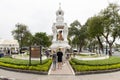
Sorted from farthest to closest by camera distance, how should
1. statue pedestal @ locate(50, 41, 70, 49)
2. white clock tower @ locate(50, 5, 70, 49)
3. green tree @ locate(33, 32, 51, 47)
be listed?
green tree @ locate(33, 32, 51, 47) → white clock tower @ locate(50, 5, 70, 49) → statue pedestal @ locate(50, 41, 70, 49)

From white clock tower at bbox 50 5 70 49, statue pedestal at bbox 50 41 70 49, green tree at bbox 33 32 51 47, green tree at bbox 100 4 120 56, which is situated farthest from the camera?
green tree at bbox 33 32 51 47

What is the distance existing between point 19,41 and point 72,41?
2357 cm

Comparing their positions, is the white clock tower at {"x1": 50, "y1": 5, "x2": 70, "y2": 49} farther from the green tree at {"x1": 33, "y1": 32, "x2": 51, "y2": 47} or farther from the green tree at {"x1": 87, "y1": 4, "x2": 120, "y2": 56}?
the green tree at {"x1": 33, "y1": 32, "x2": 51, "y2": 47}

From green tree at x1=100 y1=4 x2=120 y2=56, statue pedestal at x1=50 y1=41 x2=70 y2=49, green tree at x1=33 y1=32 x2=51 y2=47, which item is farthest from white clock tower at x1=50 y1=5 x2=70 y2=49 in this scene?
green tree at x1=33 y1=32 x2=51 y2=47

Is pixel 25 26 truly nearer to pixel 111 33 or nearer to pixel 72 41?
pixel 72 41

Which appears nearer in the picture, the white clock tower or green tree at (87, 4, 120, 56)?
the white clock tower

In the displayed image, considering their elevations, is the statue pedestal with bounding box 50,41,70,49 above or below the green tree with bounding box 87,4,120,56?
below

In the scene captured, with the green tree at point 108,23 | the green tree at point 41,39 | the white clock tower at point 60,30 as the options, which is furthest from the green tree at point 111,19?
the green tree at point 41,39

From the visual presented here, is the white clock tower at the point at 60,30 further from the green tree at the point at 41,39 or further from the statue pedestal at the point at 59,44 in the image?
the green tree at the point at 41,39

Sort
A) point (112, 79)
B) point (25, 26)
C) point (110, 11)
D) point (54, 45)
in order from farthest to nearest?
point (25, 26) → point (110, 11) → point (54, 45) → point (112, 79)

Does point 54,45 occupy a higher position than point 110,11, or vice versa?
point 110,11

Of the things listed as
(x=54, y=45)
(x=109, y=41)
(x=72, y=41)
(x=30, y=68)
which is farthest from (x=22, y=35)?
(x=30, y=68)

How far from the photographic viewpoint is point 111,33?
187ft

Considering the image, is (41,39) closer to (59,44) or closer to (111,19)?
(111,19)
